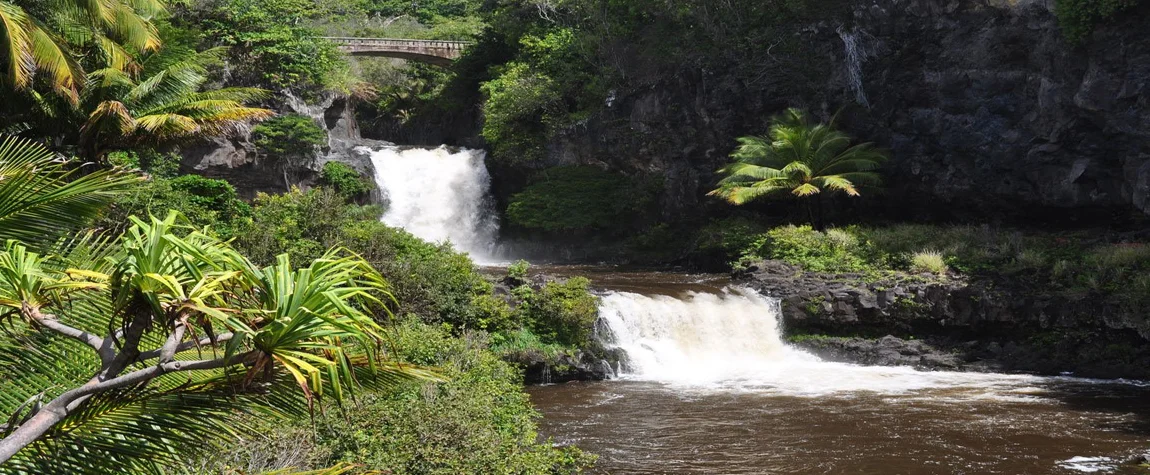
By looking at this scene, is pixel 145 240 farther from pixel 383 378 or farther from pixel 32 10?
pixel 32 10

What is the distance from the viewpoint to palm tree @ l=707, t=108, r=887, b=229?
984 inches

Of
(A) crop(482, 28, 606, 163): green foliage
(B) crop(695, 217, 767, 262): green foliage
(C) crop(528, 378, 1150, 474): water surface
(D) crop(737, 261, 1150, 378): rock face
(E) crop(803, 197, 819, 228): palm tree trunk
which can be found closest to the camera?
(C) crop(528, 378, 1150, 474): water surface

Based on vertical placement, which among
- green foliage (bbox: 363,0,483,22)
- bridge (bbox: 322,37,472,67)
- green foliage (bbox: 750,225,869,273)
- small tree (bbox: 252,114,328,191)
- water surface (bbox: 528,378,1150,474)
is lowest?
water surface (bbox: 528,378,1150,474)

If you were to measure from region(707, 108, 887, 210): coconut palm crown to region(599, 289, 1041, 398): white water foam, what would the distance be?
536 centimetres

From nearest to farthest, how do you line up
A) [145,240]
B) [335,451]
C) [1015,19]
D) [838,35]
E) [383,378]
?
[145,240], [383,378], [335,451], [1015,19], [838,35]

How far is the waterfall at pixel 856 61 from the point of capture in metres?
26.3

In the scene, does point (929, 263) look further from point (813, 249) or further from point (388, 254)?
point (388, 254)

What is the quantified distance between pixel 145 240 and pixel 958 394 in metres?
14.7

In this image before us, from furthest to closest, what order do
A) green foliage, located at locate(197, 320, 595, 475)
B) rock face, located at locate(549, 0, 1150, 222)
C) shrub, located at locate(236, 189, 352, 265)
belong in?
rock face, located at locate(549, 0, 1150, 222), shrub, located at locate(236, 189, 352, 265), green foliage, located at locate(197, 320, 595, 475)

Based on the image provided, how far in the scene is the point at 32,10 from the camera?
1517 centimetres

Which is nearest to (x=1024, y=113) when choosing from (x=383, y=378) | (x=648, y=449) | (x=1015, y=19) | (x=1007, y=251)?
(x=1015, y=19)

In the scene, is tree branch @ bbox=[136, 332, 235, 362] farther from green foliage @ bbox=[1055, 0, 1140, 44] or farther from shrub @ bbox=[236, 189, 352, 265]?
green foliage @ bbox=[1055, 0, 1140, 44]

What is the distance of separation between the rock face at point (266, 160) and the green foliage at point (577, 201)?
5240mm

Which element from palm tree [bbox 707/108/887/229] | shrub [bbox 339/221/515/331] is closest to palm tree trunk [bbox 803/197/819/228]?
palm tree [bbox 707/108/887/229]
